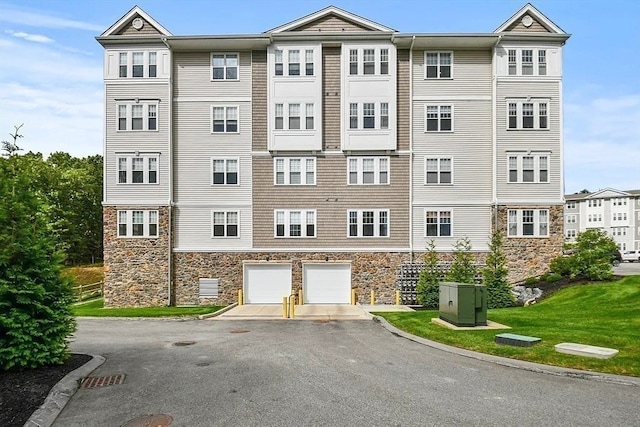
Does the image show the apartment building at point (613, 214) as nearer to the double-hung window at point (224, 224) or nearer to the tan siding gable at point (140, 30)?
the double-hung window at point (224, 224)

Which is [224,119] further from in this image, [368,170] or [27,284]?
[27,284]

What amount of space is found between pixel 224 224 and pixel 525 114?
1858cm

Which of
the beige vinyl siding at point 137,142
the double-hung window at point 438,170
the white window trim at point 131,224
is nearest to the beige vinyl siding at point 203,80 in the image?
the beige vinyl siding at point 137,142

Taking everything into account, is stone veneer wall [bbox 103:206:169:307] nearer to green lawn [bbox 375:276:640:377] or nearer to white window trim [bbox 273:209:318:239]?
white window trim [bbox 273:209:318:239]

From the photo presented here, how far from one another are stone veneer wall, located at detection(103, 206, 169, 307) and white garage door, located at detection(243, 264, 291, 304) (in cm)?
464

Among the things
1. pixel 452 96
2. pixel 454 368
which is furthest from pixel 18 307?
pixel 452 96

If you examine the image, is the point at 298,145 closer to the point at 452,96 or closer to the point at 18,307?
the point at 452,96

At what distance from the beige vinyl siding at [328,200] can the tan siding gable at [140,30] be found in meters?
9.91

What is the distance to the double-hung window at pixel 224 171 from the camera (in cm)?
2728

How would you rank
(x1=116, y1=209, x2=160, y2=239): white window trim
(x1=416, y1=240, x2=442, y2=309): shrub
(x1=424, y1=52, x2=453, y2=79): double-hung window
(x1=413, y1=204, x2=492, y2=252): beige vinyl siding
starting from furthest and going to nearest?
(x1=424, y1=52, x2=453, y2=79): double-hung window, (x1=413, y1=204, x2=492, y2=252): beige vinyl siding, (x1=116, y1=209, x2=160, y2=239): white window trim, (x1=416, y1=240, x2=442, y2=309): shrub

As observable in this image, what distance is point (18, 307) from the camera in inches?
373

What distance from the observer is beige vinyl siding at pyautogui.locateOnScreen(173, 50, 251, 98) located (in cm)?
2752

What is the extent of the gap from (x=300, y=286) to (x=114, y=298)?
10.6m

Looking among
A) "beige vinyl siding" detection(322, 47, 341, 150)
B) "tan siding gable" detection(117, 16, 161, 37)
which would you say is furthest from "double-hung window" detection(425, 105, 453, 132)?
"tan siding gable" detection(117, 16, 161, 37)
